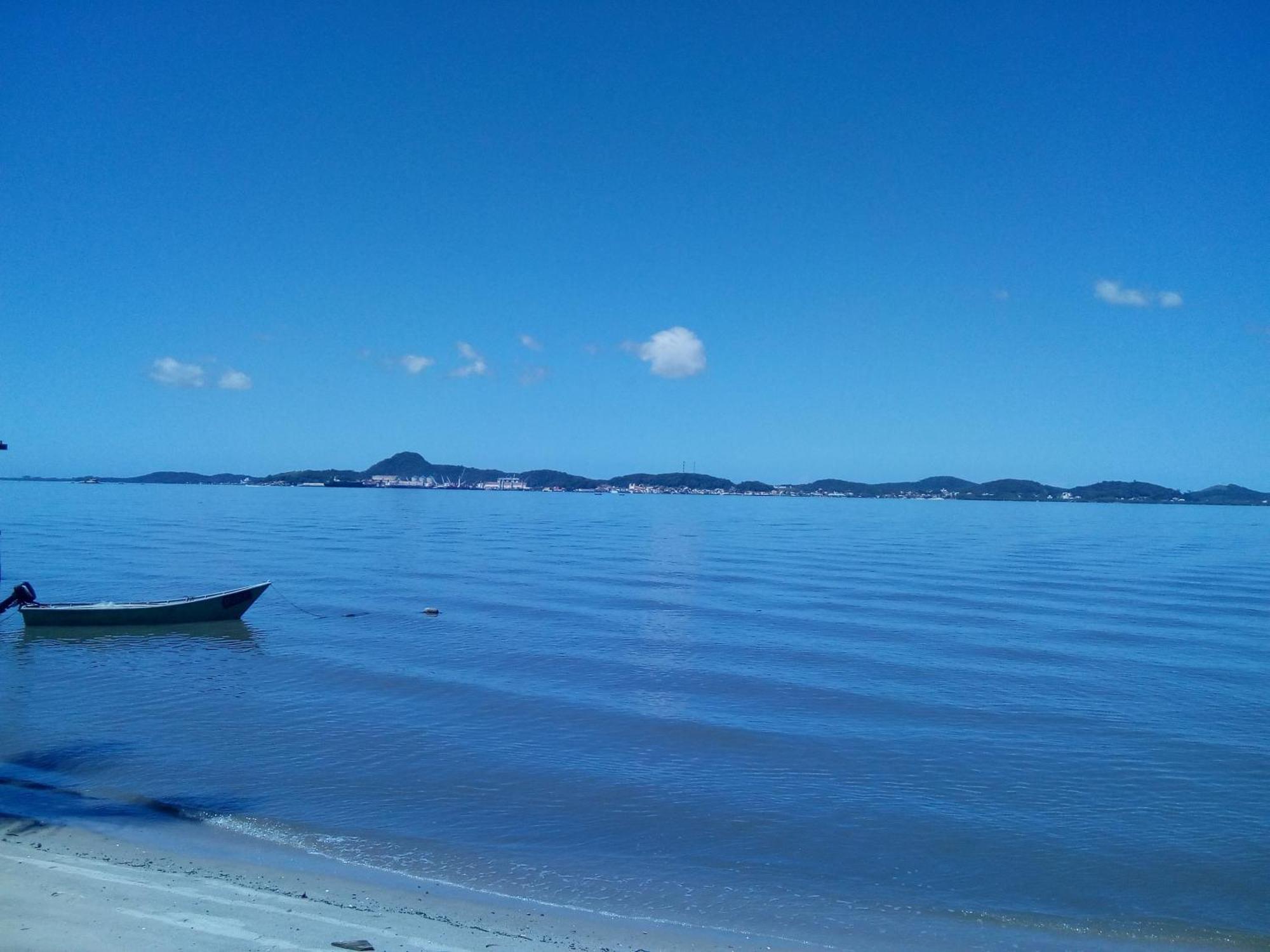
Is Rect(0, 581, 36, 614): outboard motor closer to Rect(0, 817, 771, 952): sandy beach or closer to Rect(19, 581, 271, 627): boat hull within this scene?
Rect(19, 581, 271, 627): boat hull

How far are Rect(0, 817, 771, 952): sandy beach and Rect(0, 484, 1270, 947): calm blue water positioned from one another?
79 centimetres

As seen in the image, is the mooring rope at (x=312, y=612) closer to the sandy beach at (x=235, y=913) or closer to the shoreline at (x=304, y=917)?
the shoreline at (x=304, y=917)

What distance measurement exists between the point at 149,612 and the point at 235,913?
20391 mm

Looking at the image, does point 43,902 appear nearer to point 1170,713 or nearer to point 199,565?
point 1170,713

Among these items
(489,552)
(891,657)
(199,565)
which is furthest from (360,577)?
(891,657)

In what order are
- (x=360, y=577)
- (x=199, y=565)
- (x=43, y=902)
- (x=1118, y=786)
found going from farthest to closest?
1. (x=199, y=565)
2. (x=360, y=577)
3. (x=1118, y=786)
4. (x=43, y=902)

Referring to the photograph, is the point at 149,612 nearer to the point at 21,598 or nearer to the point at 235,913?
the point at 21,598

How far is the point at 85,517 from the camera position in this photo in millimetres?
81062

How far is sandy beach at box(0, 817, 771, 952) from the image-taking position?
7168mm

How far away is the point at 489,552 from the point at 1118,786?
42.8 m

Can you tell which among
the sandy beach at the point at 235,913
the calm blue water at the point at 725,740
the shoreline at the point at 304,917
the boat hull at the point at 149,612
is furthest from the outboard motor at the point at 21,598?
the sandy beach at the point at 235,913

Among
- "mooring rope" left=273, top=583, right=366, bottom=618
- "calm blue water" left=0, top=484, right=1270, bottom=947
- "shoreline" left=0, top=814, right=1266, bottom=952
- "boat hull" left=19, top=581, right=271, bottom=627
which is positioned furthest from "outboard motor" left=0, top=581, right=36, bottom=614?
"shoreline" left=0, top=814, right=1266, bottom=952

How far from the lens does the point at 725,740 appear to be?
615 inches

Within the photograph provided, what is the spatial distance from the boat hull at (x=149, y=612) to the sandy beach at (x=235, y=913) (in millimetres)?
16764
